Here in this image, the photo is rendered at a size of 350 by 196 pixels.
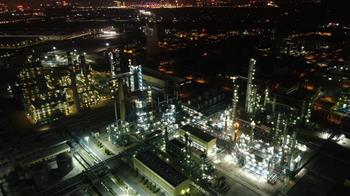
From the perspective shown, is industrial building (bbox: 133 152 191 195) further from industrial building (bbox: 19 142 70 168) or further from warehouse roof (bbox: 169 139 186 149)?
industrial building (bbox: 19 142 70 168)

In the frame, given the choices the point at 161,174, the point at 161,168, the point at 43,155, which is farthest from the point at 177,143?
the point at 43,155

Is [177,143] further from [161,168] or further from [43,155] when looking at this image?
[43,155]

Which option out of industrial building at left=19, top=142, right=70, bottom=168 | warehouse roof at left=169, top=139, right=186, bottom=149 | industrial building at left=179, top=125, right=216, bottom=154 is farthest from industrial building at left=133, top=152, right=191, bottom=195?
industrial building at left=19, top=142, right=70, bottom=168

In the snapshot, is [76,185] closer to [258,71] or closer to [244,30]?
[258,71]

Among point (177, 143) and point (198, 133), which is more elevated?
point (198, 133)

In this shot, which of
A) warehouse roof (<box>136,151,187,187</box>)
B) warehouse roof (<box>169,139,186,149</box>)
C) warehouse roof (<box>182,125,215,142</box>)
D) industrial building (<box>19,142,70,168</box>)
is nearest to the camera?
warehouse roof (<box>136,151,187,187</box>)

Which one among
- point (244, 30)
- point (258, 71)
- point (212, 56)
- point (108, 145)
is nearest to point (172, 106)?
point (108, 145)

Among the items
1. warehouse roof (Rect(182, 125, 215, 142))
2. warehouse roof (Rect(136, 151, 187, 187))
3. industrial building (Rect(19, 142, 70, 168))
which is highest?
warehouse roof (Rect(182, 125, 215, 142))
